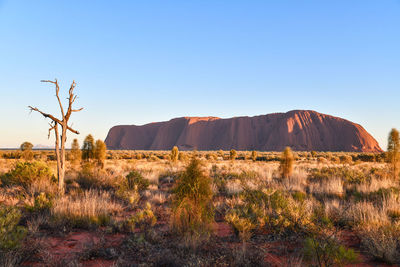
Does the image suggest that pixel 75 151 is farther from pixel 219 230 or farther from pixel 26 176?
pixel 219 230

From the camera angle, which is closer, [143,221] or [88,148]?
[143,221]

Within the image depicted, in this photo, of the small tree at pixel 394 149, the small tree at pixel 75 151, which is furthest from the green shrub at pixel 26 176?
the small tree at pixel 394 149

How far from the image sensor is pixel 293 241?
4367 millimetres

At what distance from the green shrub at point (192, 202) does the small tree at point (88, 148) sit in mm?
12815

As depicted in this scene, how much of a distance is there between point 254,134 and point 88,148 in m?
104

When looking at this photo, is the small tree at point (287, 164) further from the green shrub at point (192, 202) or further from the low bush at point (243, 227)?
the green shrub at point (192, 202)

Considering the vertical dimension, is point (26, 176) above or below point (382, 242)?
above

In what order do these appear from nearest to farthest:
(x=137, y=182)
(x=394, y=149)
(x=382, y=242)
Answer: (x=382, y=242)
(x=394, y=149)
(x=137, y=182)

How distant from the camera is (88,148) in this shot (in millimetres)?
15766

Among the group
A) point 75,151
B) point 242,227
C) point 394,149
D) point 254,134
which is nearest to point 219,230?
point 242,227

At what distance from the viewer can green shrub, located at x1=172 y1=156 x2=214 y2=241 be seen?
4566mm

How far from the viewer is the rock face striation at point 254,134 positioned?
98312 mm

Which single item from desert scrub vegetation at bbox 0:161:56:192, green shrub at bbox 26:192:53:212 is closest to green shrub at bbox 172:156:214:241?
green shrub at bbox 26:192:53:212

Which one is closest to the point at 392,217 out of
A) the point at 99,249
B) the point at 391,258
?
the point at 391,258
